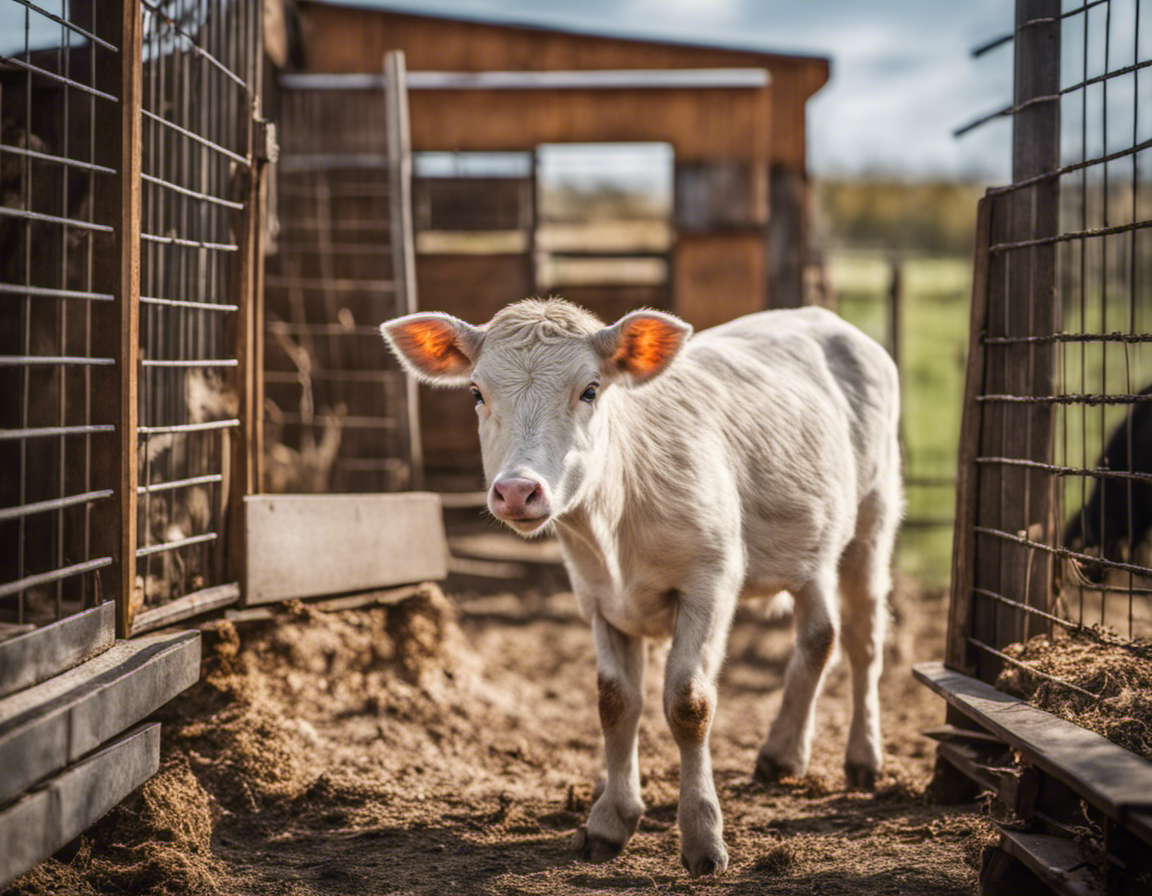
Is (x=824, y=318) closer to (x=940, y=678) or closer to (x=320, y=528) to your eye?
(x=940, y=678)

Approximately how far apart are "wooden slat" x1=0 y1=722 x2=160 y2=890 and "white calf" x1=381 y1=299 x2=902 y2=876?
1.51 metres

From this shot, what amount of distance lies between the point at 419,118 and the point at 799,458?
18.9 ft

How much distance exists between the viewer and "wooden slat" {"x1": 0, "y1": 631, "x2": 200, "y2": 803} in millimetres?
3053

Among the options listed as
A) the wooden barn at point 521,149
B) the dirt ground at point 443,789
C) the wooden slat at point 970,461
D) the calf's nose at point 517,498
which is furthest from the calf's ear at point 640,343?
the wooden barn at point 521,149

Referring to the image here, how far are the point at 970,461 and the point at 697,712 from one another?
1.88 m

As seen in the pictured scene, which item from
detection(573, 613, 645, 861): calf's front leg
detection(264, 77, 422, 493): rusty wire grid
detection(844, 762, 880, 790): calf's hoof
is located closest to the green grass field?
detection(264, 77, 422, 493): rusty wire grid

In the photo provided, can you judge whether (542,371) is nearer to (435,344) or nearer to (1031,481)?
(435,344)

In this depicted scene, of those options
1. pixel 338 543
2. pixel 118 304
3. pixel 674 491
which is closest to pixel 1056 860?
pixel 674 491

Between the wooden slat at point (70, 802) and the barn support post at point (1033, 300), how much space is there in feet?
11.9

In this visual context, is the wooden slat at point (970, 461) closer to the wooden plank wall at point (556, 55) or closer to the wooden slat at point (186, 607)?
the wooden slat at point (186, 607)

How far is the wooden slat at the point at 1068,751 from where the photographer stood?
2936mm

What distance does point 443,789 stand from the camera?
5.36 m

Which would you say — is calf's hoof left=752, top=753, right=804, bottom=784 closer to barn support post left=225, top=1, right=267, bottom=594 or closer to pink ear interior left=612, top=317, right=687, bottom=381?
pink ear interior left=612, top=317, right=687, bottom=381

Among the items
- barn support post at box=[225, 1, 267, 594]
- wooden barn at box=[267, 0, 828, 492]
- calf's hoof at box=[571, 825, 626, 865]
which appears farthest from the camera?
wooden barn at box=[267, 0, 828, 492]
